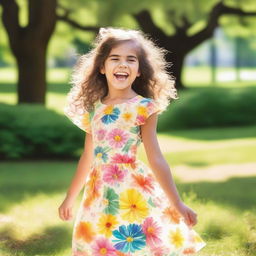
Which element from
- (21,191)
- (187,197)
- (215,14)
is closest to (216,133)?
(215,14)

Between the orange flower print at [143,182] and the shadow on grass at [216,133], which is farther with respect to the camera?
the shadow on grass at [216,133]

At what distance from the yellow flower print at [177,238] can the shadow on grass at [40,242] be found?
5.77 ft

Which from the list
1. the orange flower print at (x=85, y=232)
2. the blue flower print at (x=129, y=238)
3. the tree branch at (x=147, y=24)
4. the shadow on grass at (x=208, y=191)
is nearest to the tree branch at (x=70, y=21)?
the tree branch at (x=147, y=24)

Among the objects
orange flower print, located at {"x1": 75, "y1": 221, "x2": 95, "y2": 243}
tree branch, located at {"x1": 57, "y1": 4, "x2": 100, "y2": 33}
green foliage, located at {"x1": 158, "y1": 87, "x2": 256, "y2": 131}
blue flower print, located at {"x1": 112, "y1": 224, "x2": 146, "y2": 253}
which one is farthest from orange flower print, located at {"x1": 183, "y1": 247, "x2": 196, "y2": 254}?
tree branch, located at {"x1": 57, "y1": 4, "x2": 100, "y2": 33}

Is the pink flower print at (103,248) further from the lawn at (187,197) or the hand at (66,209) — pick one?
the lawn at (187,197)

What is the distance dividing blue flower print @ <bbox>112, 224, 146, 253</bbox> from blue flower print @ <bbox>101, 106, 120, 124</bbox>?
0.58m

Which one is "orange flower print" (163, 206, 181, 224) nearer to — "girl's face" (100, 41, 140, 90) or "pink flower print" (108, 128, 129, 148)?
"pink flower print" (108, 128, 129, 148)

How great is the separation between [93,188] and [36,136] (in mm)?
6626

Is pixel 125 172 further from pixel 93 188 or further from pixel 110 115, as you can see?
pixel 110 115

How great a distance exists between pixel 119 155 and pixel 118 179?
140 mm

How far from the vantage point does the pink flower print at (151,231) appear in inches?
142

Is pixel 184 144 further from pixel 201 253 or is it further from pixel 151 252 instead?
pixel 151 252

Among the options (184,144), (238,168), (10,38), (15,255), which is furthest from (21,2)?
(15,255)

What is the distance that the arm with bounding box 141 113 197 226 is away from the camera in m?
3.55
